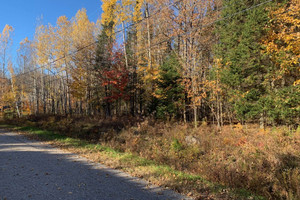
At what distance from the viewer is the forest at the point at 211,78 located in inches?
351

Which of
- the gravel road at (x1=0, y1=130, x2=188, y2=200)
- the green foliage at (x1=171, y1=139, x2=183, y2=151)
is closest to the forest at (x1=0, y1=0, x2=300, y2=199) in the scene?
the green foliage at (x1=171, y1=139, x2=183, y2=151)

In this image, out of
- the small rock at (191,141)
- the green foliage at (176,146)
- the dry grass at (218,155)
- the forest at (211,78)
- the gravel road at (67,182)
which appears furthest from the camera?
the small rock at (191,141)

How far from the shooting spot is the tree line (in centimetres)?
1250

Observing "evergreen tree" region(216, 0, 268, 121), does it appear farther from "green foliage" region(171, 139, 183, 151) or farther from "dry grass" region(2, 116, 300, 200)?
"green foliage" region(171, 139, 183, 151)

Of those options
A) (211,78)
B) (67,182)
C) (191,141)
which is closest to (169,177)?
(67,182)

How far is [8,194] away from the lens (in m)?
4.35

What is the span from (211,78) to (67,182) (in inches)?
541

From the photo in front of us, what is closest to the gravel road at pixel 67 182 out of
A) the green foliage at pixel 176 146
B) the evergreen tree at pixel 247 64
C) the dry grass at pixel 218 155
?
the dry grass at pixel 218 155

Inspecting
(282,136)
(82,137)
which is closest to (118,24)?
(82,137)

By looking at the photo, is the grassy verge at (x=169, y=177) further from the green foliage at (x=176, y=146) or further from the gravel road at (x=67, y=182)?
the green foliage at (x=176, y=146)

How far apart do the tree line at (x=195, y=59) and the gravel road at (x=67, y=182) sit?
22.5ft

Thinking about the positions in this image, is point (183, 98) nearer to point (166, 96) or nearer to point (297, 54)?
point (166, 96)

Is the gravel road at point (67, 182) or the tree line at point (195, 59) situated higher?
the tree line at point (195, 59)

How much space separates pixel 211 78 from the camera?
1597cm
